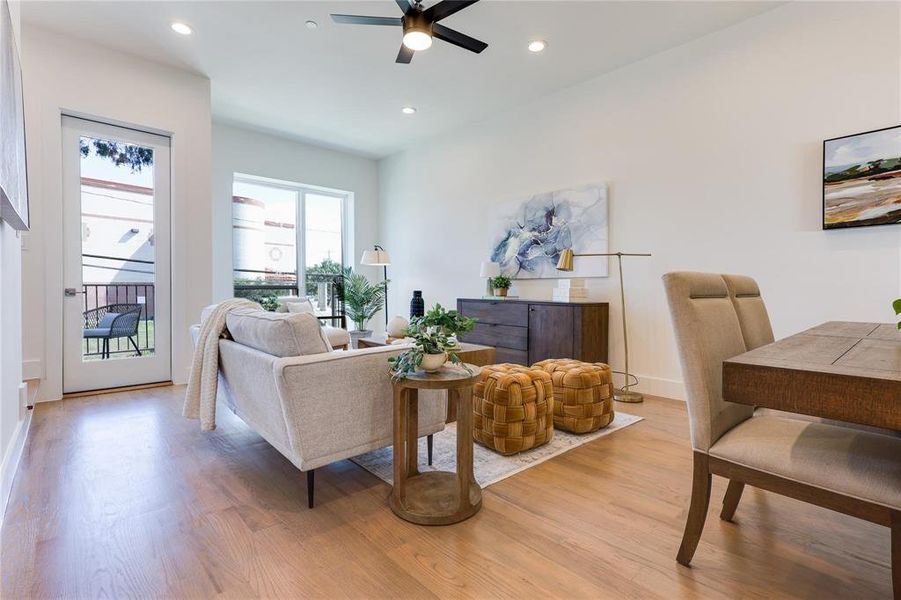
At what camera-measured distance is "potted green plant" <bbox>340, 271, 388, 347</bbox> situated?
6164mm

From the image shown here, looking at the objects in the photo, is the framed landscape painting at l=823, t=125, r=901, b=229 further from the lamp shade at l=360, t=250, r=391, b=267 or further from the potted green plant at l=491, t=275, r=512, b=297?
the lamp shade at l=360, t=250, r=391, b=267

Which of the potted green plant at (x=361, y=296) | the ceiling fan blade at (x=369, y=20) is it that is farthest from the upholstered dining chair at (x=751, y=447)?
the potted green plant at (x=361, y=296)

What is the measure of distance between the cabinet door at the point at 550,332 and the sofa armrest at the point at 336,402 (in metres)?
2.15

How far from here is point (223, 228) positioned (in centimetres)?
546

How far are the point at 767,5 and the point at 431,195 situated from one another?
3931 millimetres

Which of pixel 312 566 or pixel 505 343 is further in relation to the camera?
pixel 505 343

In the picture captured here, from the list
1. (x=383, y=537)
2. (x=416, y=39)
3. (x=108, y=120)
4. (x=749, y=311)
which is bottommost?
(x=383, y=537)

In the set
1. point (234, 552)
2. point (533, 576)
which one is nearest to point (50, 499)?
point (234, 552)

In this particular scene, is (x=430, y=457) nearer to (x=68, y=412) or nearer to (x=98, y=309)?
(x=68, y=412)

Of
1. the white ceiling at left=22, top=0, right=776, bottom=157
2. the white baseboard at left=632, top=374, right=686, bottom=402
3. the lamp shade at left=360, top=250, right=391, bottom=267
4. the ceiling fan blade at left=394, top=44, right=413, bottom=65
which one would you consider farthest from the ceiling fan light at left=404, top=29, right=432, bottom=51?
the lamp shade at left=360, top=250, right=391, bottom=267

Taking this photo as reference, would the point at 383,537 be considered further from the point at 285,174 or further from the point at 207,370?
the point at 285,174

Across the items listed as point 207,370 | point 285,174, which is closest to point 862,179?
point 207,370

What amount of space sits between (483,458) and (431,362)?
2.87 feet

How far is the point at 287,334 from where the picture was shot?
1.92m
